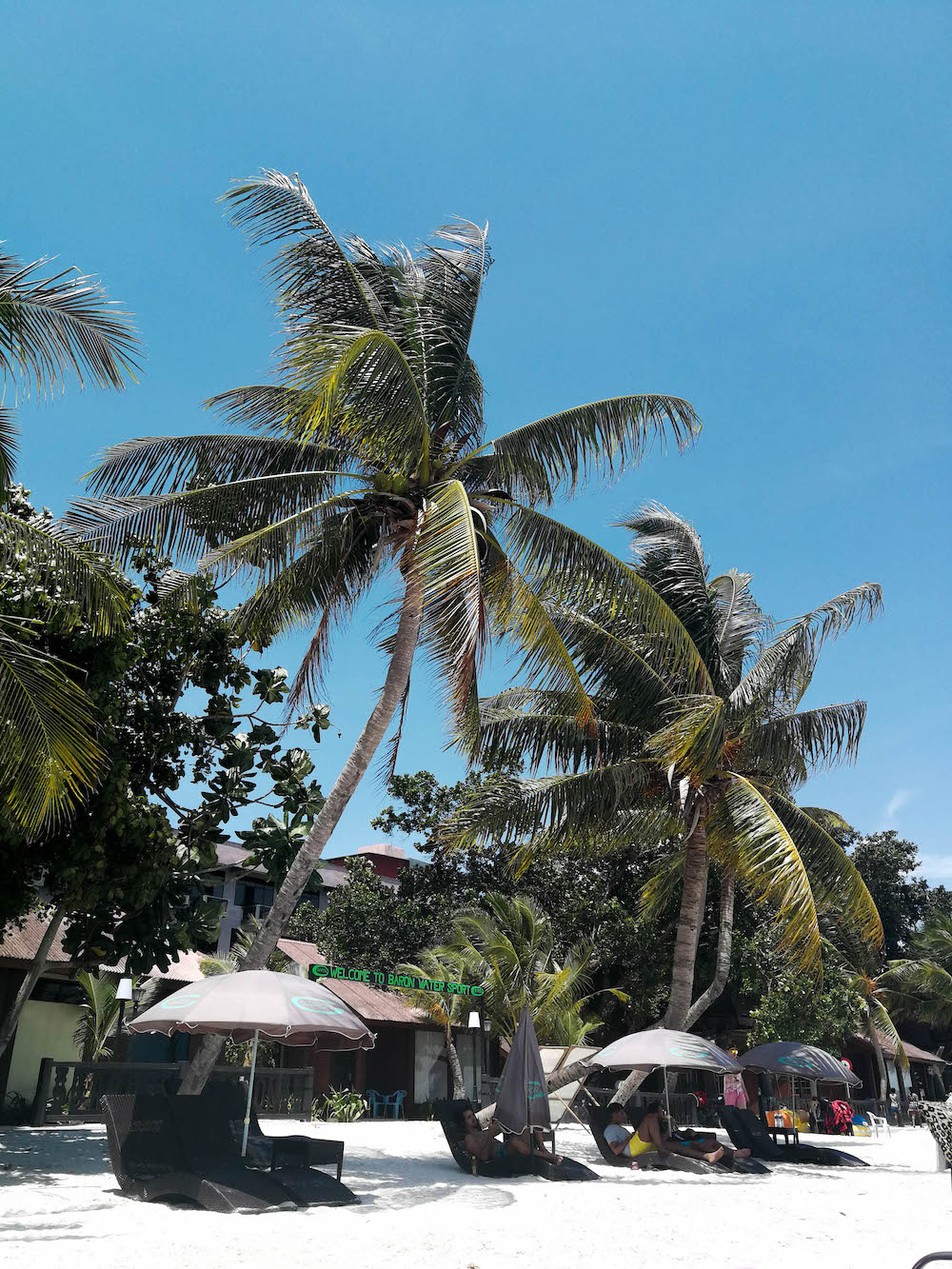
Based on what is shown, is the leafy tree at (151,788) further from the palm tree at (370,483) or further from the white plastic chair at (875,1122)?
the white plastic chair at (875,1122)

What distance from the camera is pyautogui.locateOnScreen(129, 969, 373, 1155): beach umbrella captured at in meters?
8.48

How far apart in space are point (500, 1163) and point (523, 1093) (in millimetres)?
1063

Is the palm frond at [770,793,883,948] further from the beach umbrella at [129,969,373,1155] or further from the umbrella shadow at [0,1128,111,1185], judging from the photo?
the umbrella shadow at [0,1128,111,1185]

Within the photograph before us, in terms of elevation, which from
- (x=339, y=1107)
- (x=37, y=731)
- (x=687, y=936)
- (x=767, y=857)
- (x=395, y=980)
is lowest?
(x=339, y=1107)

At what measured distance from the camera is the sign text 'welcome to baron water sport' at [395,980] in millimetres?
19969

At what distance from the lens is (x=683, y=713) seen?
14164mm

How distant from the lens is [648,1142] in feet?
41.2

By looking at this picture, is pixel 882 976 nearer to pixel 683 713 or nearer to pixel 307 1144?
pixel 683 713

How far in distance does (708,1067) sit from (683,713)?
464cm

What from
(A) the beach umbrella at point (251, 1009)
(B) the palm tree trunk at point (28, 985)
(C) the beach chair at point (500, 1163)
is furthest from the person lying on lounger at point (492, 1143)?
(B) the palm tree trunk at point (28, 985)

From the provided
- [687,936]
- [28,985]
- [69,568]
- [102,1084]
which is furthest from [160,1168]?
[687,936]

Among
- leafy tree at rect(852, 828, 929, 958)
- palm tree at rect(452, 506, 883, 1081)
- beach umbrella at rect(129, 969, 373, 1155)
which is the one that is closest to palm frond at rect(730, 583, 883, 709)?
palm tree at rect(452, 506, 883, 1081)

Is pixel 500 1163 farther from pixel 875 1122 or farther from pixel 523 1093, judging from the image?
pixel 875 1122

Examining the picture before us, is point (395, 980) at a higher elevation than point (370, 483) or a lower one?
lower
